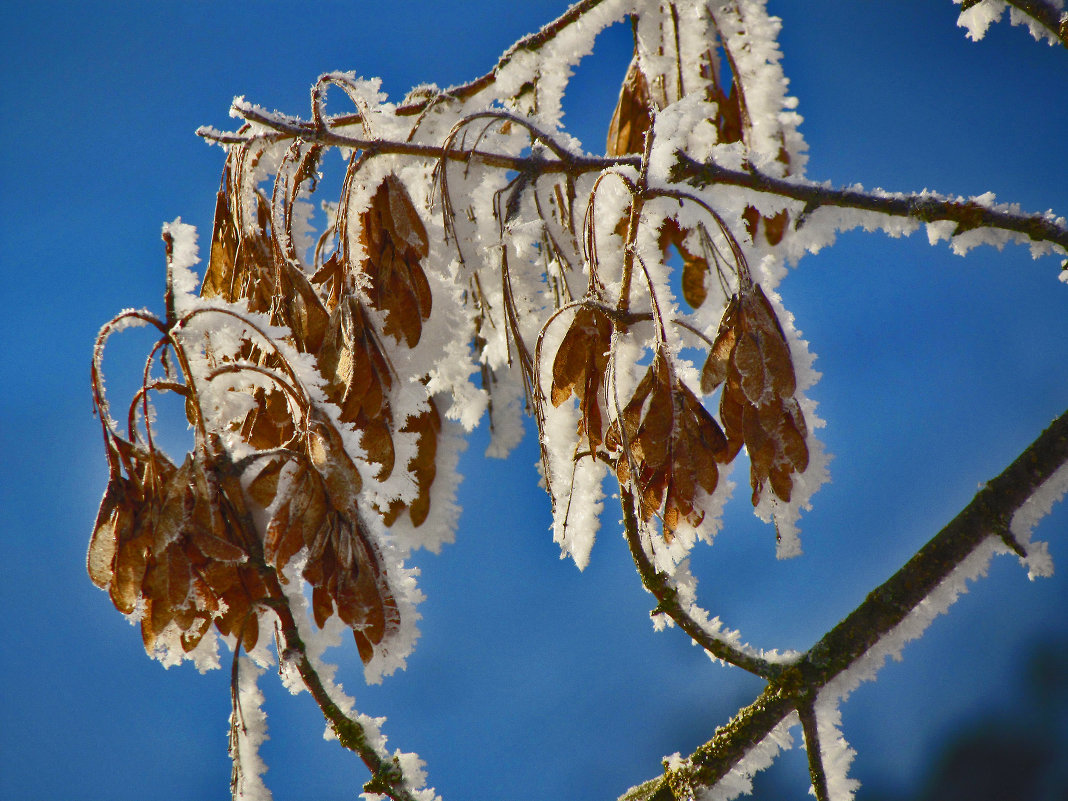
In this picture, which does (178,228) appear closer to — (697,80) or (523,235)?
(523,235)

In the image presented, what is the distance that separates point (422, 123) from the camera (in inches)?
36.5

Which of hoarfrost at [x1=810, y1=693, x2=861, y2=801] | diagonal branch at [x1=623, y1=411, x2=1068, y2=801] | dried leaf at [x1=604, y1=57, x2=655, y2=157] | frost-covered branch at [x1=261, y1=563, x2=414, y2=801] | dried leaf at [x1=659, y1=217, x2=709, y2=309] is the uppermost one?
dried leaf at [x1=604, y1=57, x2=655, y2=157]

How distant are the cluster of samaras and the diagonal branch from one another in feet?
1.29

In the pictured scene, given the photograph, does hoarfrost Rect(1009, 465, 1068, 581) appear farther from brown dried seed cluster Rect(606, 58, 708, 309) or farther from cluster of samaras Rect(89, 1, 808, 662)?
brown dried seed cluster Rect(606, 58, 708, 309)

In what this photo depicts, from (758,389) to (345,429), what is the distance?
1.28ft

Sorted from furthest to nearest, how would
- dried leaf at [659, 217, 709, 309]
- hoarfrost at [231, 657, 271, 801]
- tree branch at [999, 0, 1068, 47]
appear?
1. dried leaf at [659, 217, 709, 309]
2. tree branch at [999, 0, 1068, 47]
3. hoarfrost at [231, 657, 271, 801]

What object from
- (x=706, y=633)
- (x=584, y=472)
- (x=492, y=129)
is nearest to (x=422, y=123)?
(x=492, y=129)

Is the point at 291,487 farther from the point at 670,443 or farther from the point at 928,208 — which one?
the point at 928,208

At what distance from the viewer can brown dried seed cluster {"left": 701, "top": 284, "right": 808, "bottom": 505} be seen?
577 mm

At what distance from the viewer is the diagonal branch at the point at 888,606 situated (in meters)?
0.85

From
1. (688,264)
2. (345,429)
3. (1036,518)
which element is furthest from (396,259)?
(1036,518)

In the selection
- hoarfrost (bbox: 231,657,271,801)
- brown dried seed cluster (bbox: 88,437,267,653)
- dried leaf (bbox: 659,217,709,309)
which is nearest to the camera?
brown dried seed cluster (bbox: 88,437,267,653)

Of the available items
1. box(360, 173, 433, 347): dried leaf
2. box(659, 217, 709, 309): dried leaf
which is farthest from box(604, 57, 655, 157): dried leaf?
box(360, 173, 433, 347): dried leaf

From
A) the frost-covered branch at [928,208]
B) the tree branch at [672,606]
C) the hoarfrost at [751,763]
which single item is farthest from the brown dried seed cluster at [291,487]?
the hoarfrost at [751,763]
